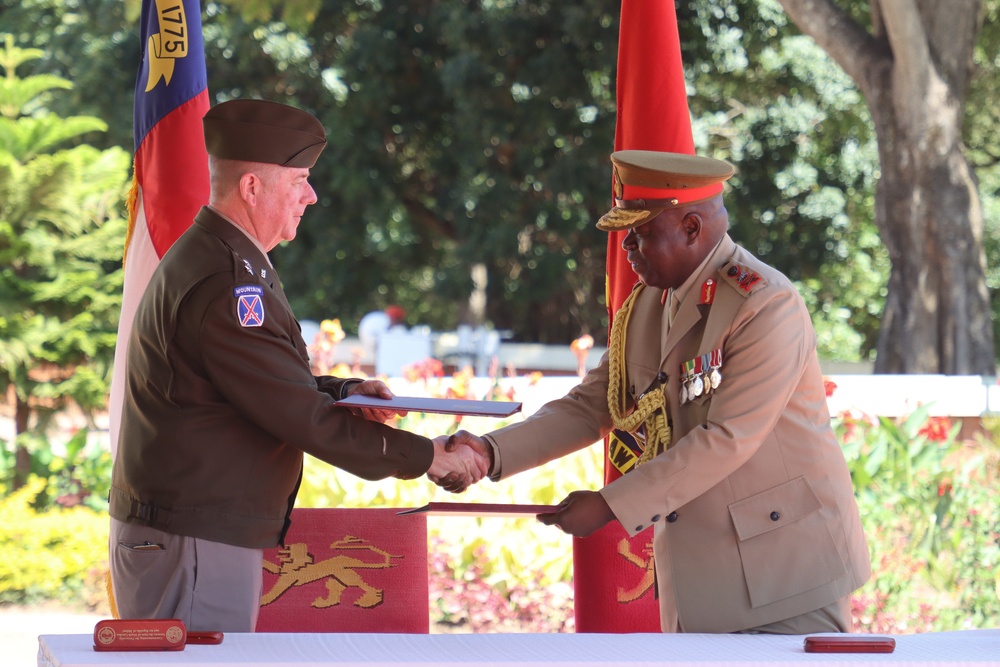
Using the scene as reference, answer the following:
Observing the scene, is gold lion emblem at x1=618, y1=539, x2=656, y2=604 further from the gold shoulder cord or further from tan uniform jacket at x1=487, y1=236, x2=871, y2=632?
tan uniform jacket at x1=487, y1=236, x2=871, y2=632

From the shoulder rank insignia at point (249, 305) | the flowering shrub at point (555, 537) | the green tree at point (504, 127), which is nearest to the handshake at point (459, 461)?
the shoulder rank insignia at point (249, 305)

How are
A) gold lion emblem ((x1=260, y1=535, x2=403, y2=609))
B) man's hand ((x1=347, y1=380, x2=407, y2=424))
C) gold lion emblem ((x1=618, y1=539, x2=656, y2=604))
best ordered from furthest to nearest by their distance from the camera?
1. gold lion emblem ((x1=618, y1=539, x2=656, y2=604))
2. gold lion emblem ((x1=260, y1=535, x2=403, y2=609))
3. man's hand ((x1=347, y1=380, x2=407, y2=424))

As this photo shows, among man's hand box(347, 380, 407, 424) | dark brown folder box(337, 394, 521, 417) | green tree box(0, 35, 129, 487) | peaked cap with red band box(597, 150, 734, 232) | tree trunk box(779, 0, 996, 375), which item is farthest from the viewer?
tree trunk box(779, 0, 996, 375)

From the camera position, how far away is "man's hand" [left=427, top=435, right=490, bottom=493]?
122 inches

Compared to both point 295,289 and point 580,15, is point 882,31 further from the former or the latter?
point 295,289

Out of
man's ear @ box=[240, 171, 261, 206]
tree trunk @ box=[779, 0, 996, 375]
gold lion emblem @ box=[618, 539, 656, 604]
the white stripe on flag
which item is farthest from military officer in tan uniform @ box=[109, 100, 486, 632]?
tree trunk @ box=[779, 0, 996, 375]

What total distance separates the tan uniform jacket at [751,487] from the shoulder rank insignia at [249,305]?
3.00 ft

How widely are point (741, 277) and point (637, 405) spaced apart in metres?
0.46

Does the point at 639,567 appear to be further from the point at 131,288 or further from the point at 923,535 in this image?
the point at 923,535

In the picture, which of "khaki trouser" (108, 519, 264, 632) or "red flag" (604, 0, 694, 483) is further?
"red flag" (604, 0, 694, 483)

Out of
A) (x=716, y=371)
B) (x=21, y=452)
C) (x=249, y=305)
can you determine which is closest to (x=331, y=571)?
(x=249, y=305)

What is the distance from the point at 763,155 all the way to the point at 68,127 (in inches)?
486

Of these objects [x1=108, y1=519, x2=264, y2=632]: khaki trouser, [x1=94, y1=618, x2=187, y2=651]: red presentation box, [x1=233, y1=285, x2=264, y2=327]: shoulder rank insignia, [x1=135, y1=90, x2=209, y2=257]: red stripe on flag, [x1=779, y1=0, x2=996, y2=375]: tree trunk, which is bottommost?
[x1=94, y1=618, x2=187, y2=651]: red presentation box

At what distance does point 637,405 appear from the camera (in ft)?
9.93
